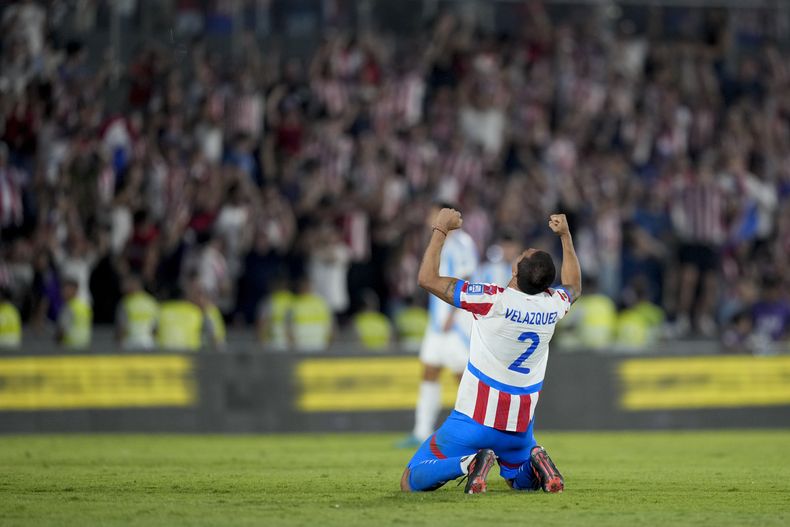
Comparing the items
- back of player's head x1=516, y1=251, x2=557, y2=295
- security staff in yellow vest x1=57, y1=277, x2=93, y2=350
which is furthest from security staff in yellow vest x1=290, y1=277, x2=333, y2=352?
back of player's head x1=516, y1=251, x2=557, y2=295

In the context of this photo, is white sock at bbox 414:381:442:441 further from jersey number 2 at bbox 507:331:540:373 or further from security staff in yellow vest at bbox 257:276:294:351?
jersey number 2 at bbox 507:331:540:373

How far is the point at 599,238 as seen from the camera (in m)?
22.3

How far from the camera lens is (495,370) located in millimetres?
9570

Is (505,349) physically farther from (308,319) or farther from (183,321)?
(308,319)

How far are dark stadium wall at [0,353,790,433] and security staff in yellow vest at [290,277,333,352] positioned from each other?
4.04 feet

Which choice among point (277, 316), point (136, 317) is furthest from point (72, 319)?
point (277, 316)

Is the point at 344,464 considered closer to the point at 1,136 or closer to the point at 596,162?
the point at 1,136

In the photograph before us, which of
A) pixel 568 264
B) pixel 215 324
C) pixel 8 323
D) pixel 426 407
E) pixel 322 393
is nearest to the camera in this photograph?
pixel 568 264

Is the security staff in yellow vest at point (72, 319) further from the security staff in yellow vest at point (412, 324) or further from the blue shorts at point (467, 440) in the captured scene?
the blue shorts at point (467, 440)

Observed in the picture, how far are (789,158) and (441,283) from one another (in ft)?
55.6

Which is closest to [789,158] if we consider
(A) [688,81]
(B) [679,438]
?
(A) [688,81]

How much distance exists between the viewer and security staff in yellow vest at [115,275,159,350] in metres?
18.2

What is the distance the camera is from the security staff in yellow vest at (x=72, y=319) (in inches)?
695

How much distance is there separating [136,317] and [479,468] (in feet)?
31.5
